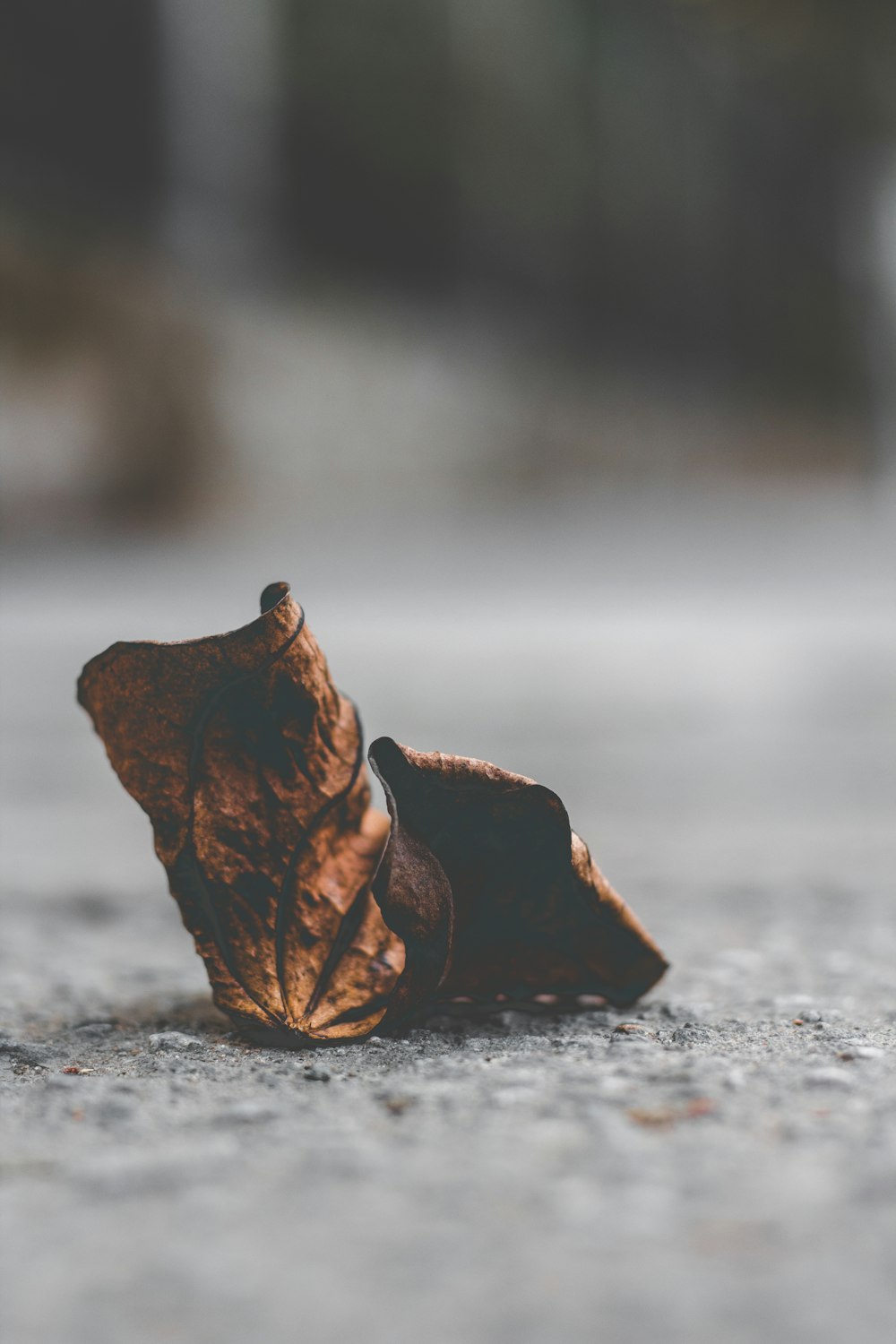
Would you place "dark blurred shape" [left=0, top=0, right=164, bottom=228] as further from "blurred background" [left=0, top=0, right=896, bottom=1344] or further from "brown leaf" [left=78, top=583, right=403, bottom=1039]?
"brown leaf" [left=78, top=583, right=403, bottom=1039]

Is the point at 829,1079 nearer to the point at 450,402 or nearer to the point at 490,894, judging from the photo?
the point at 490,894

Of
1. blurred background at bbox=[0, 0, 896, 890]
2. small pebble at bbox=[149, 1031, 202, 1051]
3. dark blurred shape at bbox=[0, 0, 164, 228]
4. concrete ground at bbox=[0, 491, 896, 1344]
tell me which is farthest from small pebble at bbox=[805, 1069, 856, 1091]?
dark blurred shape at bbox=[0, 0, 164, 228]

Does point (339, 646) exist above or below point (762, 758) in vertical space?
above

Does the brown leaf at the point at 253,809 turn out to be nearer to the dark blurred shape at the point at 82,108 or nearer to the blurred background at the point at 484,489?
the blurred background at the point at 484,489

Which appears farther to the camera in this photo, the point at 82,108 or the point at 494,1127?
the point at 82,108

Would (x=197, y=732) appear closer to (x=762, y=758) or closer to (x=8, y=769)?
(x=8, y=769)

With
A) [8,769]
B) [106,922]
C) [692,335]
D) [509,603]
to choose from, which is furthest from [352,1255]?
[692,335]

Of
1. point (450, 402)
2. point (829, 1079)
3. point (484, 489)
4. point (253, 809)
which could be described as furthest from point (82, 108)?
point (829, 1079)
